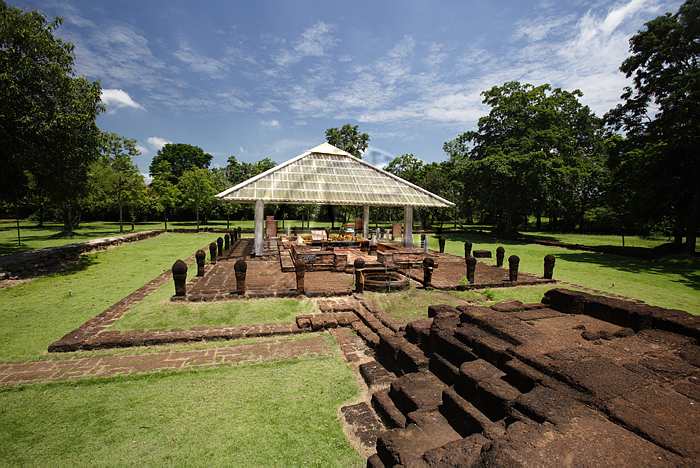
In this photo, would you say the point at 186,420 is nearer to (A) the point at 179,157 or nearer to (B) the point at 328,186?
(B) the point at 328,186

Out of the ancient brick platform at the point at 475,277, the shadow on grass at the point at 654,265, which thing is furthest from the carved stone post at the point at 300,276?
the shadow on grass at the point at 654,265

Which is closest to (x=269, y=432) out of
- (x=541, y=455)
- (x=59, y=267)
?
(x=541, y=455)

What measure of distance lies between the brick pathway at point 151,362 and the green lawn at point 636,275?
10258 millimetres

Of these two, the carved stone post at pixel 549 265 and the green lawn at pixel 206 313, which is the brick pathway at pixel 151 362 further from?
the carved stone post at pixel 549 265

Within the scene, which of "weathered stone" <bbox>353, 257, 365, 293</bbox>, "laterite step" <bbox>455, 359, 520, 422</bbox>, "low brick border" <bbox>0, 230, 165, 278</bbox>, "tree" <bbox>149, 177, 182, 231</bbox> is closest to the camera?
"laterite step" <bbox>455, 359, 520, 422</bbox>

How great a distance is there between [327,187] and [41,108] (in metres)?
11.6

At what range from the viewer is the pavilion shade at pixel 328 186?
591 inches

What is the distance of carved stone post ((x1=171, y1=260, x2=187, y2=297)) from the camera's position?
820cm

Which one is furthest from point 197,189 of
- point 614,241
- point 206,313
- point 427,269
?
point 614,241

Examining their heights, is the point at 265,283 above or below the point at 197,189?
below

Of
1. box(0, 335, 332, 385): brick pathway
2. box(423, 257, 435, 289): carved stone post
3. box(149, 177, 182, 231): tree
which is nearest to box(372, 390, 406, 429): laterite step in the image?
box(0, 335, 332, 385): brick pathway

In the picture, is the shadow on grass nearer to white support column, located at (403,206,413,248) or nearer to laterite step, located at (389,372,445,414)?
white support column, located at (403,206,413,248)

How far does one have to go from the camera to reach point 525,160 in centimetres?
2569

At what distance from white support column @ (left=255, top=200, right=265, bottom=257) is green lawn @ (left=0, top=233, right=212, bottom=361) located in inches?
154
